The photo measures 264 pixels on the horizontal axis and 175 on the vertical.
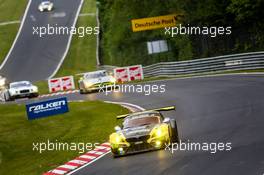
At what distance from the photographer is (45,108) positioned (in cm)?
2430

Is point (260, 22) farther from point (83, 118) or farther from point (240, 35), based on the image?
point (83, 118)

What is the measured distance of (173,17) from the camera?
166 feet

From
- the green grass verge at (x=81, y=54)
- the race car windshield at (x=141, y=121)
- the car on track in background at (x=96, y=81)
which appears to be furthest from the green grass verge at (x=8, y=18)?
the race car windshield at (x=141, y=121)

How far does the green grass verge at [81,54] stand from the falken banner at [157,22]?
47.7 feet

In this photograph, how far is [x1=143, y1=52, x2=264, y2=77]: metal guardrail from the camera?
129 feet

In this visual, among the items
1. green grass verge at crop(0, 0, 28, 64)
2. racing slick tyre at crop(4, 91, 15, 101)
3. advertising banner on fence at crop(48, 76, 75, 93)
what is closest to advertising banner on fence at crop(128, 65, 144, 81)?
advertising banner on fence at crop(48, 76, 75, 93)

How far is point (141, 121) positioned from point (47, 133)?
756 centimetres

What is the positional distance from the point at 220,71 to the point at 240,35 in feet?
10.8

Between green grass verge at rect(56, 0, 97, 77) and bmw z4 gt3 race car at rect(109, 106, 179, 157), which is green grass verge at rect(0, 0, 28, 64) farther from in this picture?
bmw z4 gt3 race car at rect(109, 106, 179, 157)

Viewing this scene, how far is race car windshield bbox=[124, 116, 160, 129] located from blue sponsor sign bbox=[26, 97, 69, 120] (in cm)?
603

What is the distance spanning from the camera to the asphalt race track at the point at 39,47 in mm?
65188

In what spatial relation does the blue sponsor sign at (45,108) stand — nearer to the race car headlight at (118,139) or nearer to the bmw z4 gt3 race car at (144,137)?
the bmw z4 gt3 race car at (144,137)

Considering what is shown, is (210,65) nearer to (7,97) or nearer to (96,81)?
(96,81)

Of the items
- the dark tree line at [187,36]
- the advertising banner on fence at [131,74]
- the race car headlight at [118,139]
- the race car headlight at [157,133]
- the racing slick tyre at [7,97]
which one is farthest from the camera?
the advertising banner on fence at [131,74]
